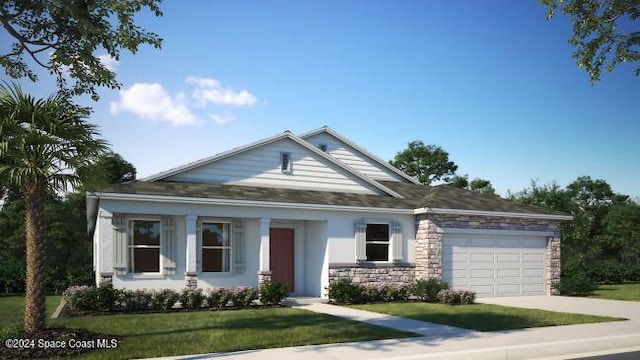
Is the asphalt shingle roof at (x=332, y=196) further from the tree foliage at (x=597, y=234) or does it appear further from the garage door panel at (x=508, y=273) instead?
the tree foliage at (x=597, y=234)

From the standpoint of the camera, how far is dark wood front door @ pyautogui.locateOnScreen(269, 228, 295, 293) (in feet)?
66.0

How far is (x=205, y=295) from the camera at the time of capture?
647 inches

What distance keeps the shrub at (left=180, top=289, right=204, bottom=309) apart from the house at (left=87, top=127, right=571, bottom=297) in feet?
4.71

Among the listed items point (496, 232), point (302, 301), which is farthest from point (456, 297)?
point (302, 301)

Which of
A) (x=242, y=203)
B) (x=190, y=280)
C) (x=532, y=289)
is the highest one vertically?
(x=242, y=203)

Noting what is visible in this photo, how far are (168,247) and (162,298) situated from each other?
2.30 m

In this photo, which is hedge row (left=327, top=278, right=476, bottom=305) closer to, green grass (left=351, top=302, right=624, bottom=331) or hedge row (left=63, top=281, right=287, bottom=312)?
green grass (left=351, top=302, right=624, bottom=331)

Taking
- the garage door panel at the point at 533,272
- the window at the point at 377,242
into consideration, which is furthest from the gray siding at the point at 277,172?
the garage door panel at the point at 533,272

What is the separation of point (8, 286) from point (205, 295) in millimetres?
11612

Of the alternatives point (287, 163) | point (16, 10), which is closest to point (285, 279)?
point (287, 163)

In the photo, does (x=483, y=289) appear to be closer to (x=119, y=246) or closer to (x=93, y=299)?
(x=119, y=246)

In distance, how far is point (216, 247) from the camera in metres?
18.6

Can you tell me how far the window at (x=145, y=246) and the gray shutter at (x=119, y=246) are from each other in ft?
1.61

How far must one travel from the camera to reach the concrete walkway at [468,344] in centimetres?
953
